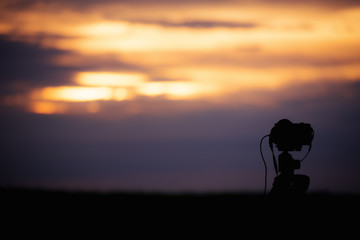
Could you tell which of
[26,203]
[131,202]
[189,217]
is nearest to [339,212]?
[189,217]

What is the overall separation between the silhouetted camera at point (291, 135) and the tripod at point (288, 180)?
133 millimetres

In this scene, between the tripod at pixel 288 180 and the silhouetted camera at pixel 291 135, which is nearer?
the tripod at pixel 288 180

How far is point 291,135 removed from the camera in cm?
638

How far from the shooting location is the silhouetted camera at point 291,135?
20.9 feet

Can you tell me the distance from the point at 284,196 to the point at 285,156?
1.79ft

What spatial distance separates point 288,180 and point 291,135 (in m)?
0.56

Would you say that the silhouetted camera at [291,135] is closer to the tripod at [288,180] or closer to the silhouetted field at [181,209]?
the tripod at [288,180]

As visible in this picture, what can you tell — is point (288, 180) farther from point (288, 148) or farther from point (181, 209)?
point (181, 209)

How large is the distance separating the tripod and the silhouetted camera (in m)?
0.13

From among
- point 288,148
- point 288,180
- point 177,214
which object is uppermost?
point 288,148

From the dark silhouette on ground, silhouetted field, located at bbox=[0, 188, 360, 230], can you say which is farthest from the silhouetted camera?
silhouetted field, located at bbox=[0, 188, 360, 230]

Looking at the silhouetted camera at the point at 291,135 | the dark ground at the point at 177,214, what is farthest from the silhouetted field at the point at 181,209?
the silhouetted camera at the point at 291,135

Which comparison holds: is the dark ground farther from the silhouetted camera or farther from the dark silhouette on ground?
the silhouetted camera

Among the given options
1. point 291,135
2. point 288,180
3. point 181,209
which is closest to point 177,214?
point 181,209
